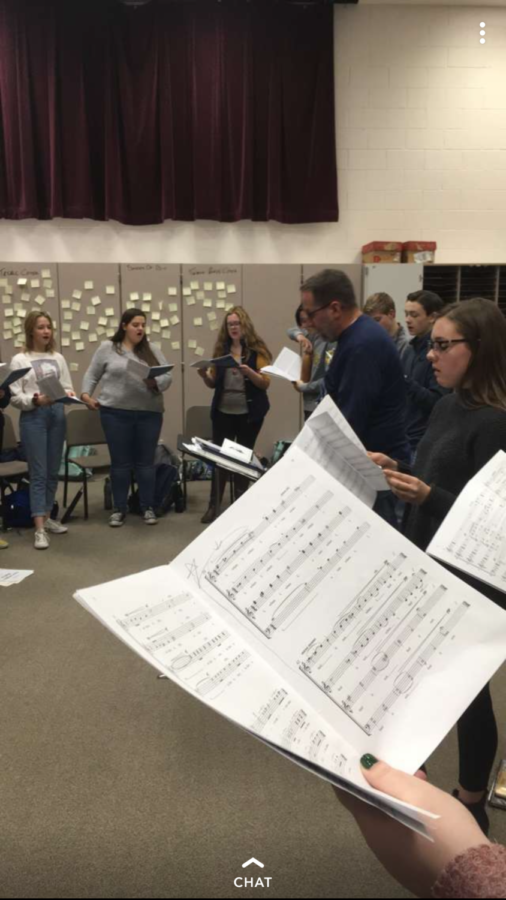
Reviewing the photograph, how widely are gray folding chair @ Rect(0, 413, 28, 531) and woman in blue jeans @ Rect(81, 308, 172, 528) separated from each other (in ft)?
2.04

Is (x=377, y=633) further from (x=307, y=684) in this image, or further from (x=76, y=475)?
(x=76, y=475)

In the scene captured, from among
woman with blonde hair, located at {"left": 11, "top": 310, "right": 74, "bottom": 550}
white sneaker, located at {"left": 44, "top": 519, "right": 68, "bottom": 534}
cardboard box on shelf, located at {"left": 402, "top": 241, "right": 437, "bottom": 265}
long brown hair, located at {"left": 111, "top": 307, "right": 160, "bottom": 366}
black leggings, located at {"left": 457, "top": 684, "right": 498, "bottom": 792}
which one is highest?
cardboard box on shelf, located at {"left": 402, "top": 241, "right": 437, "bottom": 265}

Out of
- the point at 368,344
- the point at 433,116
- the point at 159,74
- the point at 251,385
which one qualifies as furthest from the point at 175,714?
the point at 433,116

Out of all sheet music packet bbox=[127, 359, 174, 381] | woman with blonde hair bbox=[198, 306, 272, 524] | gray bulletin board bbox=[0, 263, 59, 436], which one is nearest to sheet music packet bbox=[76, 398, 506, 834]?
sheet music packet bbox=[127, 359, 174, 381]

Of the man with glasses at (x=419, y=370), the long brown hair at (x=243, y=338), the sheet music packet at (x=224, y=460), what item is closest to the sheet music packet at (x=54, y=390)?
the long brown hair at (x=243, y=338)

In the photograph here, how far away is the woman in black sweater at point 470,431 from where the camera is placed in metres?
1.55

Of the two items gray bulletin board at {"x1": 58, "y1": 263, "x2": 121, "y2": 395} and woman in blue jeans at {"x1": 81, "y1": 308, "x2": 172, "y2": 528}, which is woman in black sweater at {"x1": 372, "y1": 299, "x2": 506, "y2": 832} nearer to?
woman in blue jeans at {"x1": 81, "y1": 308, "x2": 172, "y2": 528}

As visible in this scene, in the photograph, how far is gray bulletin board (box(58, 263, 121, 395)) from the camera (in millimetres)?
6402

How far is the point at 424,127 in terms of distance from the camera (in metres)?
6.76

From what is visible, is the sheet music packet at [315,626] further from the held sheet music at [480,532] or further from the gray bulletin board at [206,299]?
the gray bulletin board at [206,299]

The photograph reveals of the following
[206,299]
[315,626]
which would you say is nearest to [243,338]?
[206,299]

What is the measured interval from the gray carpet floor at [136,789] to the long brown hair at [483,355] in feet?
3.47

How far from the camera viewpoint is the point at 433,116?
6.75 meters

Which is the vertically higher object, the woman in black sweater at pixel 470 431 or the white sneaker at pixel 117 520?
the woman in black sweater at pixel 470 431
